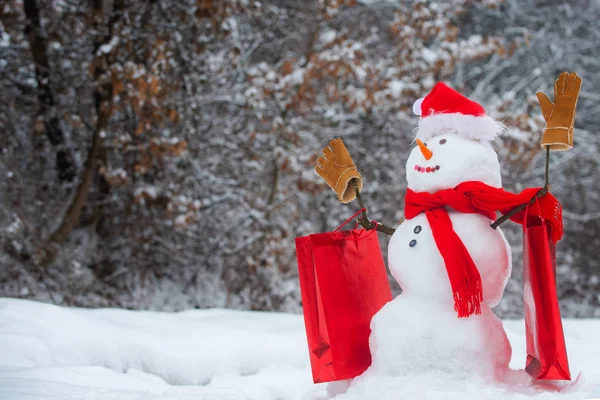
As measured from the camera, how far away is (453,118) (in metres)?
2.31

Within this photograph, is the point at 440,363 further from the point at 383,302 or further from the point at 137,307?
the point at 137,307

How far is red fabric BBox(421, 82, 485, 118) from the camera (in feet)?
7.67

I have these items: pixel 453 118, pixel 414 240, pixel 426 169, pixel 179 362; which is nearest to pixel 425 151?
pixel 426 169

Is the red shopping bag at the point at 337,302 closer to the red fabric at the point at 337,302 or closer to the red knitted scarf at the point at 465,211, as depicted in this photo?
the red fabric at the point at 337,302

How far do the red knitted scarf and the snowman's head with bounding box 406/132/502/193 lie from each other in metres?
0.05

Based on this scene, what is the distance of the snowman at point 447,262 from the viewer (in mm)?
2049

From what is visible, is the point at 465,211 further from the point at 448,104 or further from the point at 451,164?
the point at 448,104

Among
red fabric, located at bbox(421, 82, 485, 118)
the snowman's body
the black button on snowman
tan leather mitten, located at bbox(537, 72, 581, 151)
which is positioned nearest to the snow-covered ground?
the snowman's body

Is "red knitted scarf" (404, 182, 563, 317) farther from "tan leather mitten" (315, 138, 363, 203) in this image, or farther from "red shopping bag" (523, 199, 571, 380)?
"tan leather mitten" (315, 138, 363, 203)

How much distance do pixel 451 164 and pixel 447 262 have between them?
0.39 meters

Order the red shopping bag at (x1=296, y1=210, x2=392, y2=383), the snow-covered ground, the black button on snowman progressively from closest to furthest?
the snow-covered ground
the black button on snowman
the red shopping bag at (x1=296, y1=210, x2=392, y2=383)

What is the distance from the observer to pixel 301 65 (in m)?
6.63

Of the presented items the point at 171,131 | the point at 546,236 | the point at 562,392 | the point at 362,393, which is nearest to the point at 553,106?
the point at 546,236

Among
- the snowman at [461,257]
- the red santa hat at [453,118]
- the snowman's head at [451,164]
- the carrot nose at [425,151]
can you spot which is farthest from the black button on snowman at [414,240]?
the red santa hat at [453,118]
